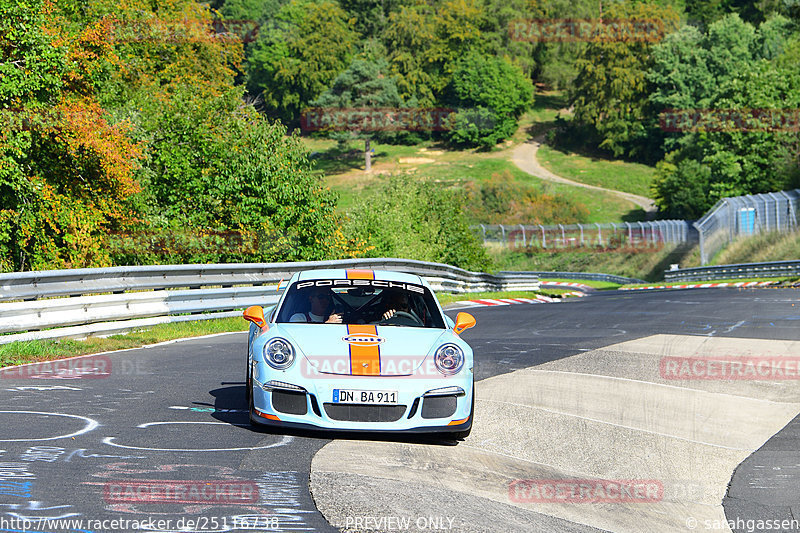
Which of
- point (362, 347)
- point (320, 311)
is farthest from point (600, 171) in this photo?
point (362, 347)

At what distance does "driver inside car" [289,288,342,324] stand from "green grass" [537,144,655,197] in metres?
95.6

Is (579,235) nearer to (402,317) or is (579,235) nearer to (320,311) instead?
(402,317)

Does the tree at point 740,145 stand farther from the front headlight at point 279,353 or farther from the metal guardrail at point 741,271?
the front headlight at point 279,353

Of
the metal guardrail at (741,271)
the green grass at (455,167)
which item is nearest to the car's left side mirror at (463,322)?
the metal guardrail at (741,271)

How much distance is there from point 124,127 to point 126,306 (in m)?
7.71

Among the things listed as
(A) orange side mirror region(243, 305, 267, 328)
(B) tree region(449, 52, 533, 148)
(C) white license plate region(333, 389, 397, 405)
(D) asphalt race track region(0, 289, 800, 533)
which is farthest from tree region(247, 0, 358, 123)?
(C) white license plate region(333, 389, 397, 405)

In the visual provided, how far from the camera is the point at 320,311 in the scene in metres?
8.14

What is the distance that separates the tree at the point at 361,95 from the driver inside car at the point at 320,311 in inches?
4041

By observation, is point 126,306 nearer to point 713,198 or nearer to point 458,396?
point 458,396

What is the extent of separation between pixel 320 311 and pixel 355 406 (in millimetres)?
1452

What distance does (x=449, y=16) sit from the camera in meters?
129

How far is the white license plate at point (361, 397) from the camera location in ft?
22.5

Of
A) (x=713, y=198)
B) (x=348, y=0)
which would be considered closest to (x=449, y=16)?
(x=348, y=0)

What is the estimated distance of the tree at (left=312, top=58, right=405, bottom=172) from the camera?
110m
